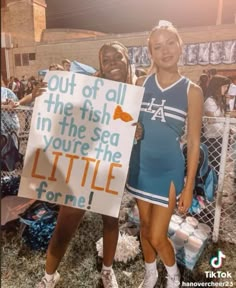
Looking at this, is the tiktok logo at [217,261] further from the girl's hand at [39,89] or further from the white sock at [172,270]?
the girl's hand at [39,89]

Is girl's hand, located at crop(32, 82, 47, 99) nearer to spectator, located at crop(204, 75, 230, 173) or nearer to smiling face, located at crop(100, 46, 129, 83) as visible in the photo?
smiling face, located at crop(100, 46, 129, 83)

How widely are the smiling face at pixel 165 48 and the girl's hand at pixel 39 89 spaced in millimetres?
567

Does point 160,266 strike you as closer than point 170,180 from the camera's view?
No

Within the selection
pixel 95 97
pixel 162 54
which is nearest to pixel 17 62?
pixel 95 97

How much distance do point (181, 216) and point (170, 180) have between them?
424 mm

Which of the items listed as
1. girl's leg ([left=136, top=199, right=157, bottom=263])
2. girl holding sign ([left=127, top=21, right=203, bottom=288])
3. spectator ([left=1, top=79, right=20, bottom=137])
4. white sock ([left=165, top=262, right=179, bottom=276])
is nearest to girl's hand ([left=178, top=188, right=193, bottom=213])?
girl holding sign ([left=127, top=21, right=203, bottom=288])

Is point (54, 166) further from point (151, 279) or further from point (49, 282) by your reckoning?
point (151, 279)

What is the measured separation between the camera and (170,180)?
4.76 ft

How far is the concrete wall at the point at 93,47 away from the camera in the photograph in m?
1.37

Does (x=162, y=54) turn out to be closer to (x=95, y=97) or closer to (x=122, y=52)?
(x=122, y=52)

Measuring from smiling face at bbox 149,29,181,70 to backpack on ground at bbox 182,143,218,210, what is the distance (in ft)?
1.84

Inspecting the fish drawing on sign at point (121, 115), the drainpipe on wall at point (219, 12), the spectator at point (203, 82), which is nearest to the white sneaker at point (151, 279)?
the fish drawing on sign at point (121, 115)

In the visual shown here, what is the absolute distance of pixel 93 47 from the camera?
4.67 ft

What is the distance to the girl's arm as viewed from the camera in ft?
4.41
